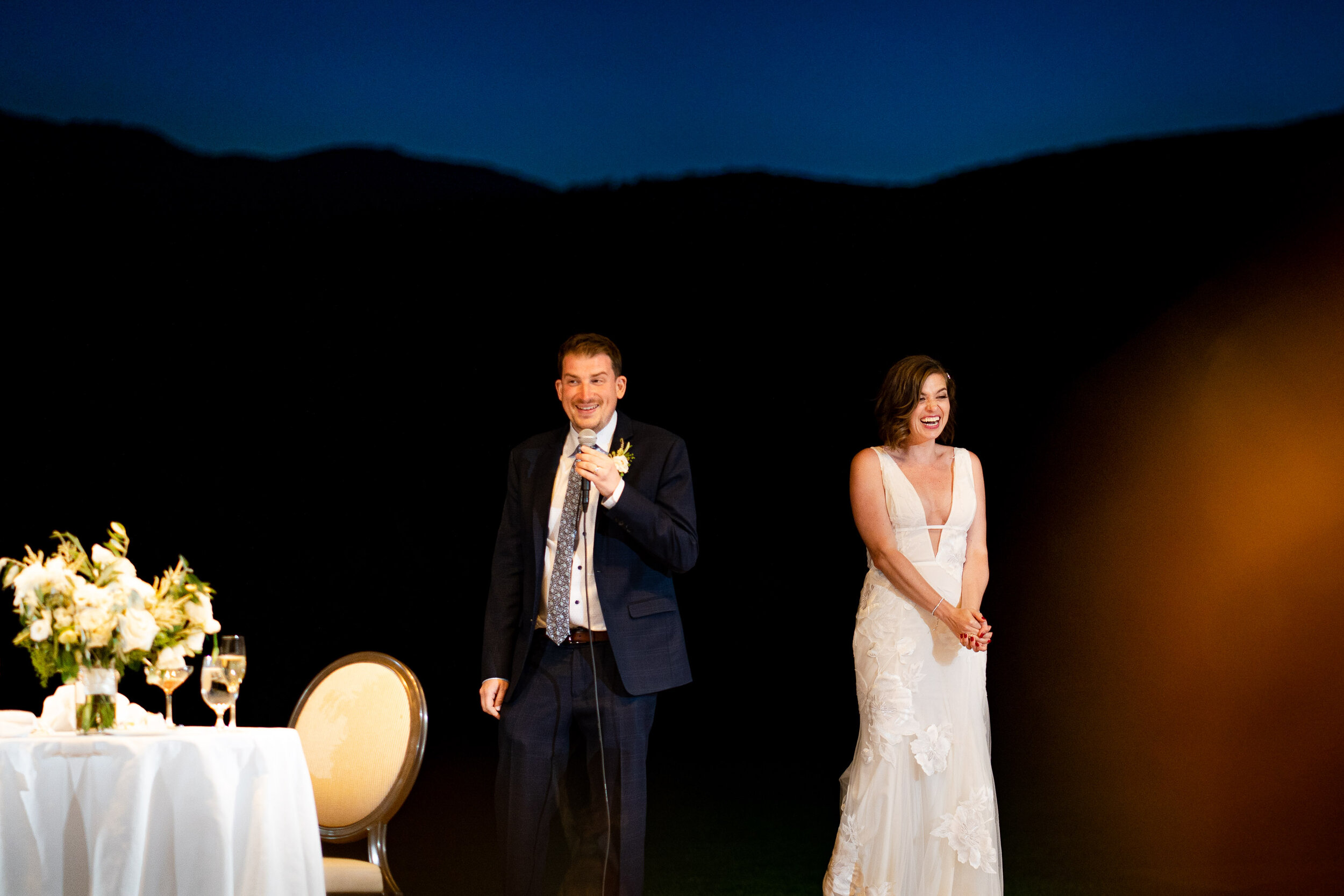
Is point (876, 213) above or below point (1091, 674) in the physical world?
above

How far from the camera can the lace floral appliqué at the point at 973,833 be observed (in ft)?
11.1

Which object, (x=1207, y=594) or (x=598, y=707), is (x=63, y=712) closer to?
(x=598, y=707)

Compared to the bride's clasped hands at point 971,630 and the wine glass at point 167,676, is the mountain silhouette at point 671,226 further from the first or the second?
the wine glass at point 167,676

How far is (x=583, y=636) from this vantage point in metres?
3.05

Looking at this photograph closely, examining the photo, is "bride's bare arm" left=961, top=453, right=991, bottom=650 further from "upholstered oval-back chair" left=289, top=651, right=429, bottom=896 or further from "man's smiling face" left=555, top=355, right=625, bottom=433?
"upholstered oval-back chair" left=289, top=651, right=429, bottom=896

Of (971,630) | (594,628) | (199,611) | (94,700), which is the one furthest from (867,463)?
(94,700)

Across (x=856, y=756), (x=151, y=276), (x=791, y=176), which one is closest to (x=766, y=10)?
(x=791, y=176)

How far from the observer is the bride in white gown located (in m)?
3.41

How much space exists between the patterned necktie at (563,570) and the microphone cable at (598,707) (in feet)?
0.11

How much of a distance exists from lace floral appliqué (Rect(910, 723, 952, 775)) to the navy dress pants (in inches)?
33.8

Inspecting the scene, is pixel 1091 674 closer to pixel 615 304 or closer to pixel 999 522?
pixel 999 522

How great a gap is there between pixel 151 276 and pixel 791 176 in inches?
136

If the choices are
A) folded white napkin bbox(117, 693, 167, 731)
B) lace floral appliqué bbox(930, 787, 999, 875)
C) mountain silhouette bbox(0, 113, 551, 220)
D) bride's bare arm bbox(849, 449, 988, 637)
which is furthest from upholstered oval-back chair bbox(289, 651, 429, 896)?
mountain silhouette bbox(0, 113, 551, 220)

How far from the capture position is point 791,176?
666 centimetres
